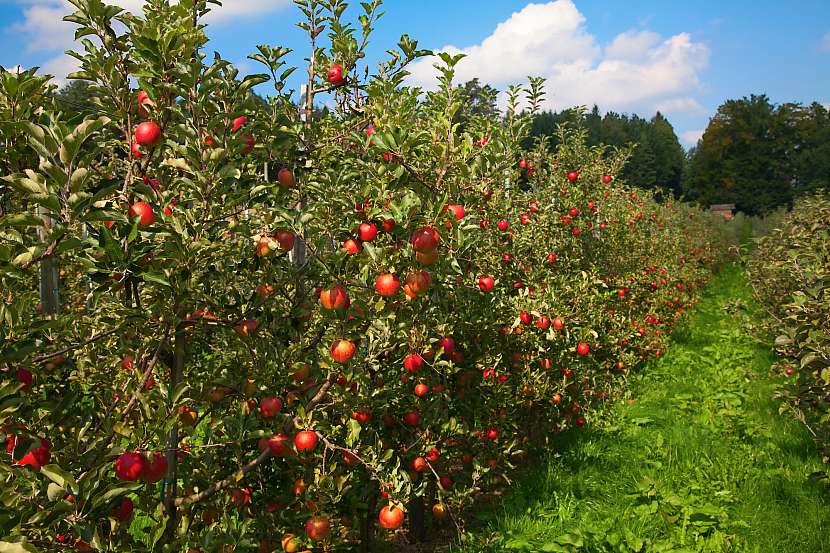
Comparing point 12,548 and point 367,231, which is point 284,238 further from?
point 12,548

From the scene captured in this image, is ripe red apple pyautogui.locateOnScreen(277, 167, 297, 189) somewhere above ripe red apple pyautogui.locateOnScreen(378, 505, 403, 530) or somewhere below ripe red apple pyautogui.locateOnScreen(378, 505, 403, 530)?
above

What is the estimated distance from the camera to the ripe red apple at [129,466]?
1797 millimetres

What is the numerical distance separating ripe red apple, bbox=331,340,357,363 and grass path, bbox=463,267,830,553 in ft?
6.15

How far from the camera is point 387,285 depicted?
226cm

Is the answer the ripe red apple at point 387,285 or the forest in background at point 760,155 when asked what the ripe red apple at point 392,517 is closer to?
the ripe red apple at point 387,285

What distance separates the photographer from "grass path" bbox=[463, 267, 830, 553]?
364 cm

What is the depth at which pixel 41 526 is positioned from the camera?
4.99ft

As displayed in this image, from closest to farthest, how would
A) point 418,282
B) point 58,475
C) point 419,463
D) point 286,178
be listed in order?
point 58,475
point 418,282
point 286,178
point 419,463

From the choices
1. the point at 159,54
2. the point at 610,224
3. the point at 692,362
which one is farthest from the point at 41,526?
the point at 692,362

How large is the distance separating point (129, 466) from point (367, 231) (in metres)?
1.22

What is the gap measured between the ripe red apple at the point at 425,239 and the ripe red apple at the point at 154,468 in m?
1.19

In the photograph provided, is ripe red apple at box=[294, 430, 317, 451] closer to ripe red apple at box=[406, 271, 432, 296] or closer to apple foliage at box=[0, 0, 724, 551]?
apple foliage at box=[0, 0, 724, 551]

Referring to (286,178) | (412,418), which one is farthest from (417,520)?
(286,178)

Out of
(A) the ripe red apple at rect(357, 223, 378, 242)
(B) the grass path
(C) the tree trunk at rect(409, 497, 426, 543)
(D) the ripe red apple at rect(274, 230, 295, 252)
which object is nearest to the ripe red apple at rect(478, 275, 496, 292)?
(A) the ripe red apple at rect(357, 223, 378, 242)
